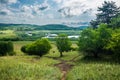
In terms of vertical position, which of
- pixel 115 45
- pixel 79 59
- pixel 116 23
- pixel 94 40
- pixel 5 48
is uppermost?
pixel 116 23

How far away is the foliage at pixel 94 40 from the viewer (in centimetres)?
6688

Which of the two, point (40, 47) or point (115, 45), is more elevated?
point (115, 45)

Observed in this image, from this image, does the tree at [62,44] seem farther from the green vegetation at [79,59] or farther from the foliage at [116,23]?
the foliage at [116,23]

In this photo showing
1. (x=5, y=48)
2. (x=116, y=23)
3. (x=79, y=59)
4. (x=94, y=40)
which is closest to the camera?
(x=94, y=40)

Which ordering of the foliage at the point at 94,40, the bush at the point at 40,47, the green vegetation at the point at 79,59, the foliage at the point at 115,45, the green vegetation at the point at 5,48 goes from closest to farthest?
the green vegetation at the point at 79,59 → the foliage at the point at 115,45 → the foliage at the point at 94,40 → the bush at the point at 40,47 → the green vegetation at the point at 5,48

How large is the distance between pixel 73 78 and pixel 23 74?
8.44 metres

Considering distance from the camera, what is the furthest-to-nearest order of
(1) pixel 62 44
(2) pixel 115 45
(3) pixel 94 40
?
1. (1) pixel 62 44
2. (3) pixel 94 40
3. (2) pixel 115 45

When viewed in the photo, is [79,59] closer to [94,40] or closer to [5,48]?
[94,40]

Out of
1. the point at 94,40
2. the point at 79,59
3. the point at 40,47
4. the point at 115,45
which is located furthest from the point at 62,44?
the point at 115,45

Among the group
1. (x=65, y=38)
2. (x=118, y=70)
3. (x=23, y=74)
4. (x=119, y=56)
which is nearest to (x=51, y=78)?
(x=23, y=74)

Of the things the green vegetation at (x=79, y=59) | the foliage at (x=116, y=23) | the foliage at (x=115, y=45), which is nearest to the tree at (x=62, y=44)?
the green vegetation at (x=79, y=59)

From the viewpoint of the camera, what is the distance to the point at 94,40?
220 ft

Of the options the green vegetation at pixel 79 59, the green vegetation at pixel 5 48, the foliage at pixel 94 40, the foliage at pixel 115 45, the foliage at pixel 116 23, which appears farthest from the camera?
the green vegetation at pixel 5 48

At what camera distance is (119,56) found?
60812mm
